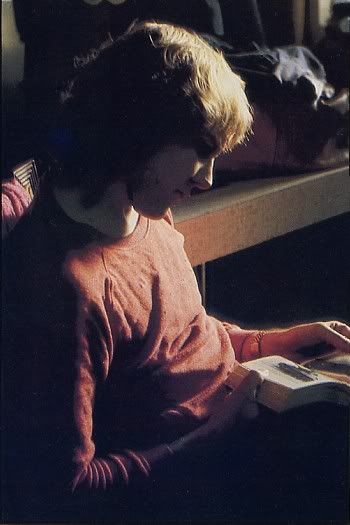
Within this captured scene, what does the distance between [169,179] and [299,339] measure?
384 millimetres

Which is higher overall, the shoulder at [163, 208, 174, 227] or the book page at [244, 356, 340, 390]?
the shoulder at [163, 208, 174, 227]

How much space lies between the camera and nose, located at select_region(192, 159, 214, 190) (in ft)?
3.24

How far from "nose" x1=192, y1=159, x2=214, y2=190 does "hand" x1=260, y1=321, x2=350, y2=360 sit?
1.00ft

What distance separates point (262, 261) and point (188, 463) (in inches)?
13.8

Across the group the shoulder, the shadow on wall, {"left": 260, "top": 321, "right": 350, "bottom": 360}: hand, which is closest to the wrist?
{"left": 260, "top": 321, "right": 350, "bottom": 360}: hand

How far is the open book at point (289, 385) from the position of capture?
1067 mm

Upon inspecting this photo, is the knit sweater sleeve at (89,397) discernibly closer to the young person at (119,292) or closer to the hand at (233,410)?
the young person at (119,292)

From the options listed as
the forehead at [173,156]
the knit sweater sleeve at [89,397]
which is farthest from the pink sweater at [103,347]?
the forehead at [173,156]

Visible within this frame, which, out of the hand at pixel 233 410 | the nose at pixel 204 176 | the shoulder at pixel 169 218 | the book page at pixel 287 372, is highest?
the nose at pixel 204 176

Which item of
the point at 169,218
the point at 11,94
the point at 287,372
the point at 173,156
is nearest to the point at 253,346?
the point at 287,372

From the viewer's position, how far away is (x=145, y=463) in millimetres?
1062

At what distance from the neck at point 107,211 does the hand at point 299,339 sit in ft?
1.07

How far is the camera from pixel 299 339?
117 centimetres

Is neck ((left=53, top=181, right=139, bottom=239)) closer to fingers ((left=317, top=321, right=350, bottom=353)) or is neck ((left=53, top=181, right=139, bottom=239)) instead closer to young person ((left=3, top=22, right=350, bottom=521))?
young person ((left=3, top=22, right=350, bottom=521))
